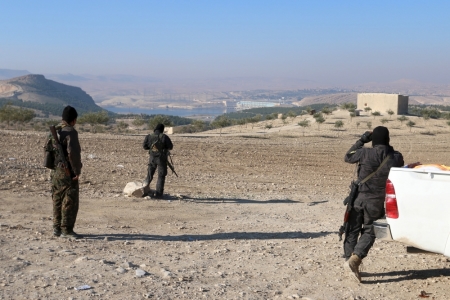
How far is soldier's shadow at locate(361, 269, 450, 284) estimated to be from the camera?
6312mm

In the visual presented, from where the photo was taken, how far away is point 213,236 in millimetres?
8469

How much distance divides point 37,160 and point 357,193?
470 inches

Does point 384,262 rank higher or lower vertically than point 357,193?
lower

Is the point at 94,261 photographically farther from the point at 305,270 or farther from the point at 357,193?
the point at 357,193

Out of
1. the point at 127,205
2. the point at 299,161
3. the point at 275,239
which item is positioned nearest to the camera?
the point at 275,239

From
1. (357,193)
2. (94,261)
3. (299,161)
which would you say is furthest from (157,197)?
(299,161)

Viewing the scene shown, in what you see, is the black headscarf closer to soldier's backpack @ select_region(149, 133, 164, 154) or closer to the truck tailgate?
the truck tailgate

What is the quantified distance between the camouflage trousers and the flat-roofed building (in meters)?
53.6

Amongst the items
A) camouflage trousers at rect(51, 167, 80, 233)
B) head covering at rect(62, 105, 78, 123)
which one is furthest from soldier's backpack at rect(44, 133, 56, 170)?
head covering at rect(62, 105, 78, 123)

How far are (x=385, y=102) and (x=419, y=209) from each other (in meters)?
56.7

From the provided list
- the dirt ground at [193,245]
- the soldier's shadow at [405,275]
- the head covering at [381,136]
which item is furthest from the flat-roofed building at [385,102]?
the head covering at [381,136]

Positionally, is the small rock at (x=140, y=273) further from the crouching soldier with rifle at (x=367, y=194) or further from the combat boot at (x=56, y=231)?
the crouching soldier with rifle at (x=367, y=194)

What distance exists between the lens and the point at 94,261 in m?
6.44

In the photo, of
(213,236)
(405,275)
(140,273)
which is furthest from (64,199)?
(405,275)
